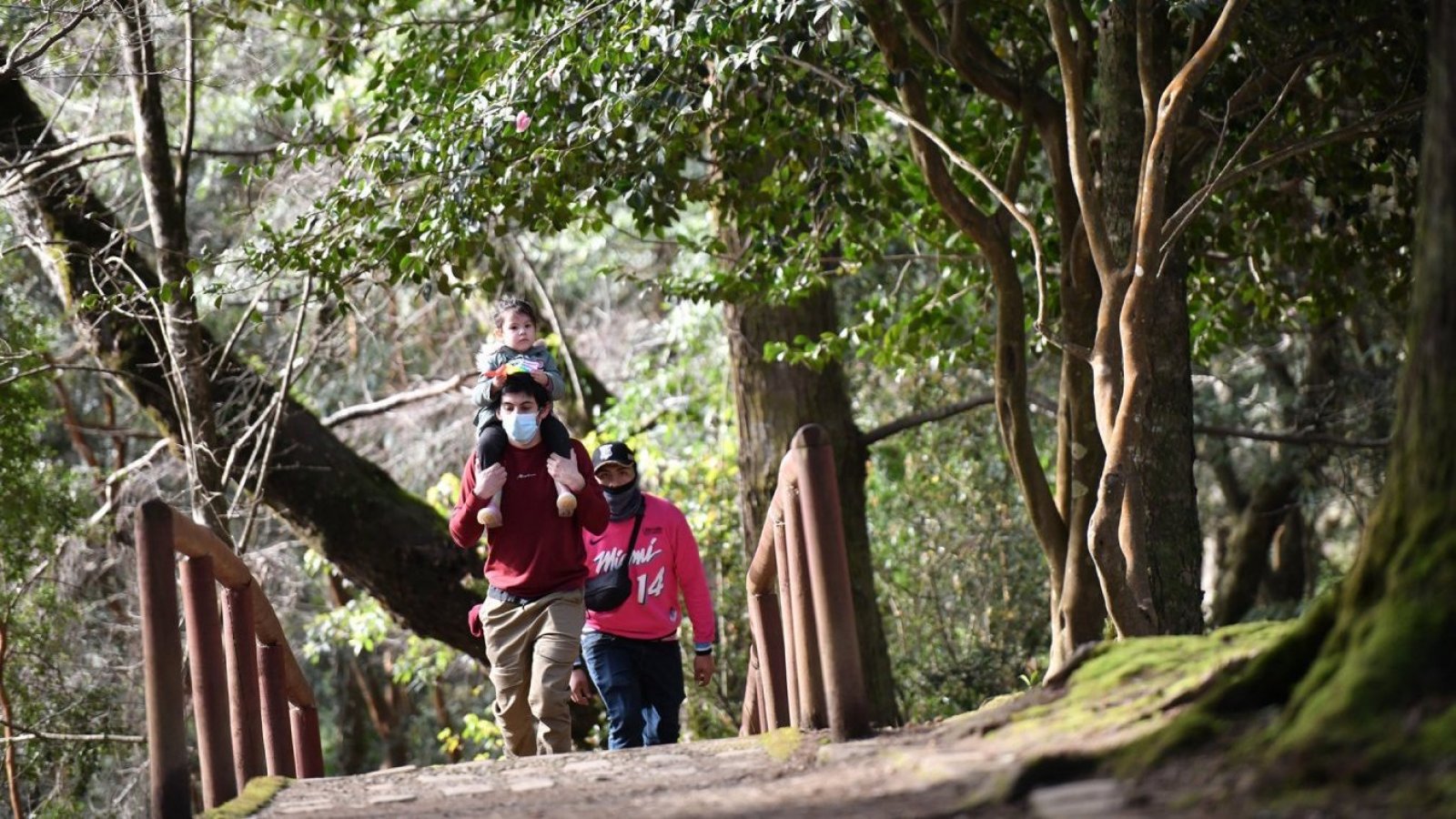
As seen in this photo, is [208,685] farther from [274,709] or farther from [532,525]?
[532,525]

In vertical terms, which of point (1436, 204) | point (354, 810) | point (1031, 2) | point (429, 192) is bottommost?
point (354, 810)

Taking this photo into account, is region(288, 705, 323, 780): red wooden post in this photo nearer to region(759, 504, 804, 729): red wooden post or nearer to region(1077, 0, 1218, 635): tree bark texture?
region(759, 504, 804, 729): red wooden post

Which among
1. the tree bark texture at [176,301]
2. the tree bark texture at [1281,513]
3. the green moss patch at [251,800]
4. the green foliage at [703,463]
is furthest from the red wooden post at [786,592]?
the tree bark texture at [1281,513]

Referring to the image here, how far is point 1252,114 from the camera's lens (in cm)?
936

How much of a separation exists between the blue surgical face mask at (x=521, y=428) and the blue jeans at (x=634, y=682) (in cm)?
118

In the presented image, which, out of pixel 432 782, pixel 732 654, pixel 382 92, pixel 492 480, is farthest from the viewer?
pixel 732 654

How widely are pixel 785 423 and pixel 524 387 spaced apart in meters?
4.33

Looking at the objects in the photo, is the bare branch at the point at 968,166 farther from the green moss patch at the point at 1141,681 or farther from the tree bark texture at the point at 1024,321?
the green moss patch at the point at 1141,681

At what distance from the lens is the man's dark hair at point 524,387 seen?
6844mm

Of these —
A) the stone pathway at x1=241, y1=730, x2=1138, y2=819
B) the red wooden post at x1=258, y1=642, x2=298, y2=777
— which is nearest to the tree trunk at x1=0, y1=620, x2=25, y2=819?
the red wooden post at x1=258, y1=642, x2=298, y2=777

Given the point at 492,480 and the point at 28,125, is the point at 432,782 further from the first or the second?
the point at 28,125

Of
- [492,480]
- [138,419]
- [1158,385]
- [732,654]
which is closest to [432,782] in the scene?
[492,480]

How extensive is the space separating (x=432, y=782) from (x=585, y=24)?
382 cm

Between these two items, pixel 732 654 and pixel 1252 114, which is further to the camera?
pixel 732 654
